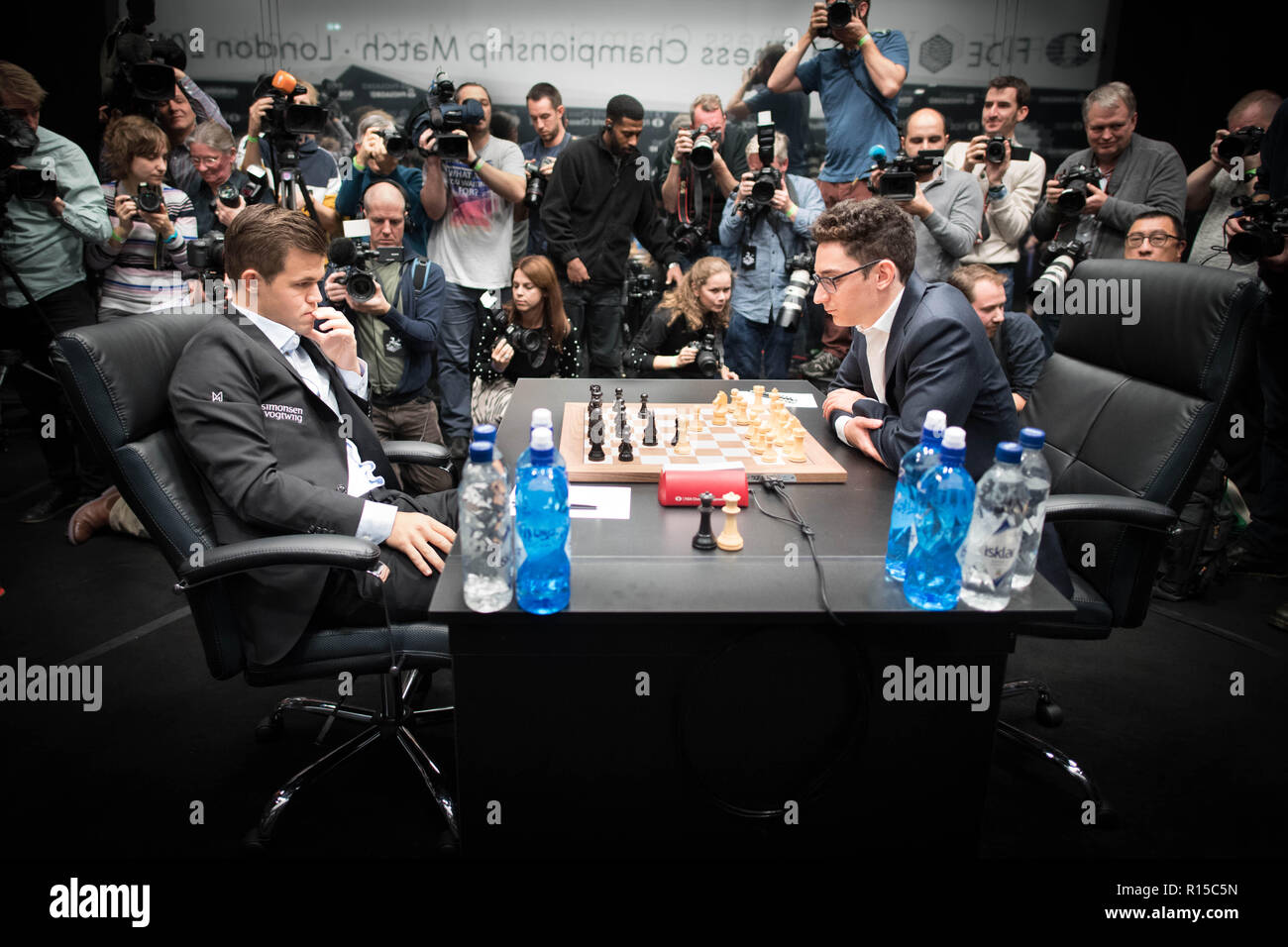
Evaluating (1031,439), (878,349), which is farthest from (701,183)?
(1031,439)

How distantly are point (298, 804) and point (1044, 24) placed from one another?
577cm

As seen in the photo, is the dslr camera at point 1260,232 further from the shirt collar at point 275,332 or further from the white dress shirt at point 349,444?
the shirt collar at point 275,332

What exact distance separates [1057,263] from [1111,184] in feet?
2.39

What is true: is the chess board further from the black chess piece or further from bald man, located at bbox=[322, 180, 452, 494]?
bald man, located at bbox=[322, 180, 452, 494]

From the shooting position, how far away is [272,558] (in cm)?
157

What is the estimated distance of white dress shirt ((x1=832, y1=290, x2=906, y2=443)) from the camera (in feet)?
7.23

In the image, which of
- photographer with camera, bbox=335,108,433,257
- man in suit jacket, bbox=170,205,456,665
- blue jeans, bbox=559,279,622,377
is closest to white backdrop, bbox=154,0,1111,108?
photographer with camera, bbox=335,108,433,257

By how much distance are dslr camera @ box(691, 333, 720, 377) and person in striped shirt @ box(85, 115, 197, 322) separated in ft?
7.18

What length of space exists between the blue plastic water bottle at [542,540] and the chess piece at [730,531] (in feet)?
1.04

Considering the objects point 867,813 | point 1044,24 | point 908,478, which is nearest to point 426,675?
point 867,813

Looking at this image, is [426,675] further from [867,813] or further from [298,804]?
[867,813]

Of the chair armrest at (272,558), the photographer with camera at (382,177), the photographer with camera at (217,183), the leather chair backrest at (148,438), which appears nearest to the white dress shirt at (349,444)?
the chair armrest at (272,558)

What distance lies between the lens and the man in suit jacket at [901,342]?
6.53 feet

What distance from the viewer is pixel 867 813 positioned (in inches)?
61.1
